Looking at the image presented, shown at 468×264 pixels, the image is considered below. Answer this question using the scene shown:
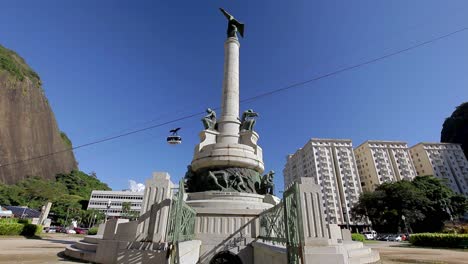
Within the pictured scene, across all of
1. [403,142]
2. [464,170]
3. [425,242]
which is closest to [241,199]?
[425,242]

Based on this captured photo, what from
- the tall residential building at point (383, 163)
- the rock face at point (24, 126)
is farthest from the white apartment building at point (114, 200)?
the tall residential building at point (383, 163)

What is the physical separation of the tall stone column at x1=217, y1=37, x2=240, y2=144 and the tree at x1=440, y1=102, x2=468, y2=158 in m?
106

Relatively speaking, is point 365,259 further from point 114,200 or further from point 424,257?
point 114,200

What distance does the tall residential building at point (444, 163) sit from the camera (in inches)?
3150

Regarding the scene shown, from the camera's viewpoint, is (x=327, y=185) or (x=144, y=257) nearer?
(x=144, y=257)

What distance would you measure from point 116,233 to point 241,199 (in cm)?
534

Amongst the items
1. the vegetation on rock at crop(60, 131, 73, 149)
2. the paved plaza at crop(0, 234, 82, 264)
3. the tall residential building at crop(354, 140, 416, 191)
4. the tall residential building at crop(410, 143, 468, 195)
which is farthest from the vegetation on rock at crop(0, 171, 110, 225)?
the tall residential building at crop(410, 143, 468, 195)

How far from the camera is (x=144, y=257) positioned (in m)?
5.92

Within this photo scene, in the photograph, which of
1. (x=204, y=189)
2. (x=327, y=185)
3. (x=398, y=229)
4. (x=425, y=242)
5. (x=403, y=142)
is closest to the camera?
(x=204, y=189)

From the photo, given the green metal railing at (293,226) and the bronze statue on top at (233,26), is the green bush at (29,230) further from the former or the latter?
the green metal railing at (293,226)

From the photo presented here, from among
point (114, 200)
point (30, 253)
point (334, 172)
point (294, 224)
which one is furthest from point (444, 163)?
point (114, 200)

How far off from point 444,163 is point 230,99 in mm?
101165

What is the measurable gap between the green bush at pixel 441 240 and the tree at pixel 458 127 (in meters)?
92.5

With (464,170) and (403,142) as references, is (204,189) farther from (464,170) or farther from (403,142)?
(464,170)
